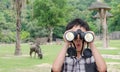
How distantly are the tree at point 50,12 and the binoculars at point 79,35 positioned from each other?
145ft

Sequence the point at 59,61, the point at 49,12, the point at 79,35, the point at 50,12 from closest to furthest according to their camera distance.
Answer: the point at 79,35 < the point at 59,61 < the point at 50,12 < the point at 49,12

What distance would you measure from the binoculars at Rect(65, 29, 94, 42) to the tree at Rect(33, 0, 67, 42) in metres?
44.2

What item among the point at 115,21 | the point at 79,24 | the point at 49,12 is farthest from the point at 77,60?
the point at 115,21

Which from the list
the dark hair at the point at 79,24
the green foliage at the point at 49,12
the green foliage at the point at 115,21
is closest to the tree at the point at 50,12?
the green foliage at the point at 49,12

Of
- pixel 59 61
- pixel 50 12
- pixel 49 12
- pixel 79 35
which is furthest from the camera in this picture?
pixel 49 12

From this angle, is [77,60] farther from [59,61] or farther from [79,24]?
[79,24]

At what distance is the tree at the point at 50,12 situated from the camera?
47.8 meters

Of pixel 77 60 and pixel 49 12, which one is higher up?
pixel 49 12

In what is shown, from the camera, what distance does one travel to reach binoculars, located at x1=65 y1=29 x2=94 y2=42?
3208mm

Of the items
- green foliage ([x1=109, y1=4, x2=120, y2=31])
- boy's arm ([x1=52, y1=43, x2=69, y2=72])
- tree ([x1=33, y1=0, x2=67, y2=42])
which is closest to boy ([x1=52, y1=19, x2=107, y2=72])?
boy's arm ([x1=52, y1=43, x2=69, y2=72])

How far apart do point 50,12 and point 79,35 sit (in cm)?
4494

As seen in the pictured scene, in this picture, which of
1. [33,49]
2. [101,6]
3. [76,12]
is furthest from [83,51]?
[76,12]

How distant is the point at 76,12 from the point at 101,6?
31.7 m

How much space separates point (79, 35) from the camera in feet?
10.6
